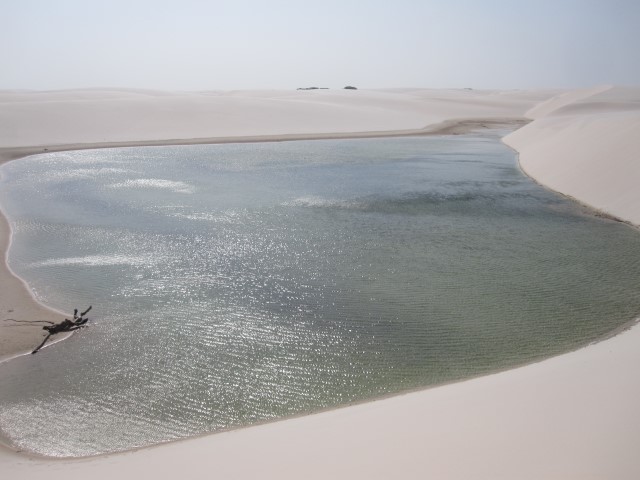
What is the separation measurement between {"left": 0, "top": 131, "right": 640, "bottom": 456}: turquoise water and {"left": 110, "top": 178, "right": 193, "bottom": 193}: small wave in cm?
28

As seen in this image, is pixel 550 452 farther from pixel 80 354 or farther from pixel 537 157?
pixel 537 157

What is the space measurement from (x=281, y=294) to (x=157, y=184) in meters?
8.75

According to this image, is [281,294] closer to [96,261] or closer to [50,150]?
[96,261]

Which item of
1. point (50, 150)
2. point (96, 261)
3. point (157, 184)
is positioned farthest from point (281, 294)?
point (50, 150)

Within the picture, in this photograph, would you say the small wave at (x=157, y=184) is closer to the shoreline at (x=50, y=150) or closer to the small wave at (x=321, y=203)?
the small wave at (x=321, y=203)

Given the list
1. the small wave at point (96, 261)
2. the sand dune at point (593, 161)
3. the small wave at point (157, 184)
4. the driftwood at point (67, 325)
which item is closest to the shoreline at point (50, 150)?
the driftwood at point (67, 325)

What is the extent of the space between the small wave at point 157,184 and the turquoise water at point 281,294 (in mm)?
283

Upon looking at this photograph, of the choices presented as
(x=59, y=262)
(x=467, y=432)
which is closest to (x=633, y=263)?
(x=467, y=432)

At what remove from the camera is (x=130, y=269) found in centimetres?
797

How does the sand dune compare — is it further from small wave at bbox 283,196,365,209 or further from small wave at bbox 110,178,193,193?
small wave at bbox 110,178,193,193

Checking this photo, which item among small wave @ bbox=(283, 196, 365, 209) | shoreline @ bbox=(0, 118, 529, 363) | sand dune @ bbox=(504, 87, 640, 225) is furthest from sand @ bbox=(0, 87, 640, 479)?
sand dune @ bbox=(504, 87, 640, 225)

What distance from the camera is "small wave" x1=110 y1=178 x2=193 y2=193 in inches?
554

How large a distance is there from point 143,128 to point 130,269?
20.1 m

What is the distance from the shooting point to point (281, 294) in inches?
278
